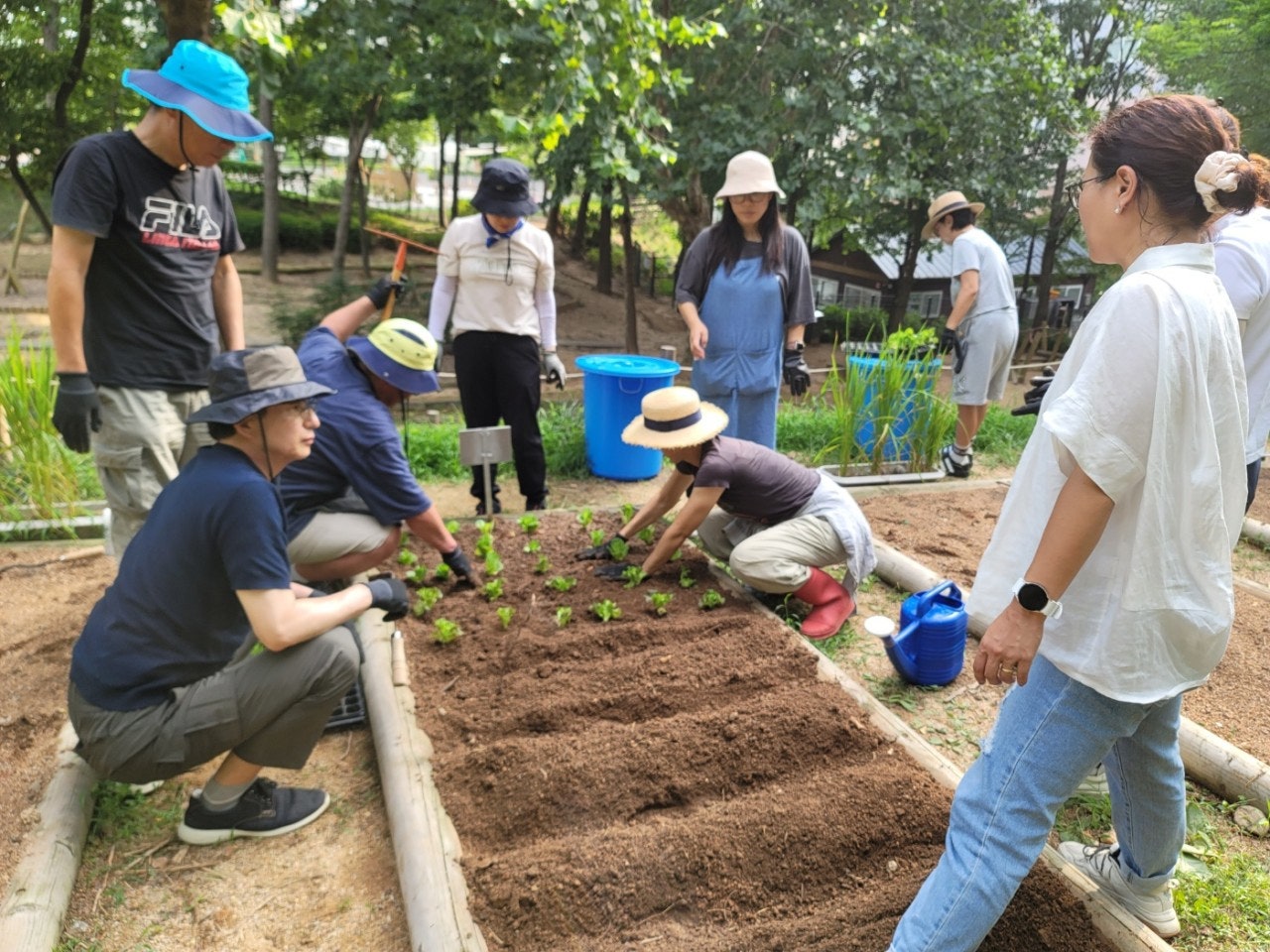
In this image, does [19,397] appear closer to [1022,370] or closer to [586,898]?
[586,898]

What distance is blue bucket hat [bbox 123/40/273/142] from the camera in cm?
258

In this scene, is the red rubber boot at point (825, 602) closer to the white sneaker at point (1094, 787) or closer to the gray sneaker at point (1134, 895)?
the white sneaker at point (1094, 787)

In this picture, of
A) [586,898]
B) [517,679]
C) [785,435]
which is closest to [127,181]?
[517,679]

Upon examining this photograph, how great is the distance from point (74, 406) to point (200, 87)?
1.05 metres

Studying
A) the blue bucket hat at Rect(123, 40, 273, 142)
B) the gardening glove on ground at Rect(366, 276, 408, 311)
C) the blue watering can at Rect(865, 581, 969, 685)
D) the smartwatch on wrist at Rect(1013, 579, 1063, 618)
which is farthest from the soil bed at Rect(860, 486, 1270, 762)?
the blue bucket hat at Rect(123, 40, 273, 142)

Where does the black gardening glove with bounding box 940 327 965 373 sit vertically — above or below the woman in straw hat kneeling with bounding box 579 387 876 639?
above

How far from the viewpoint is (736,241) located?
4105 millimetres

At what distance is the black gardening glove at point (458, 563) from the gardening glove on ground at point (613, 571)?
54 centimetres

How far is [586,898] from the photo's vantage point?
1.94m

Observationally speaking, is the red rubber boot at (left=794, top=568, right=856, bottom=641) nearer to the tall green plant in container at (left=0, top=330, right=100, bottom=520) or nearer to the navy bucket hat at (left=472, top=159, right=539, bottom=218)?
the navy bucket hat at (left=472, top=159, right=539, bottom=218)

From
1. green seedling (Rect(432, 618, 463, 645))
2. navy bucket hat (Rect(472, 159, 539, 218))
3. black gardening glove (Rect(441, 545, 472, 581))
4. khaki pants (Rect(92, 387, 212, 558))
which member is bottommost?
green seedling (Rect(432, 618, 463, 645))

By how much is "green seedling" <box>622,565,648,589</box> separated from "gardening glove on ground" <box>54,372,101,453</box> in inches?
76.2

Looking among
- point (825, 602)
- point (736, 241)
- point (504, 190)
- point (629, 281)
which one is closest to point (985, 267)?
point (736, 241)

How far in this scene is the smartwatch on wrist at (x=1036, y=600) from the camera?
142cm
